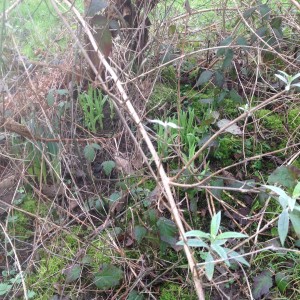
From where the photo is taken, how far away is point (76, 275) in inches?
77.3

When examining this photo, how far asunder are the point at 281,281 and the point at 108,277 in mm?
717

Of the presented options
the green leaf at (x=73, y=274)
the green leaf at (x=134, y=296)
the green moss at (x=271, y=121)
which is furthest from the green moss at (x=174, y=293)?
the green moss at (x=271, y=121)

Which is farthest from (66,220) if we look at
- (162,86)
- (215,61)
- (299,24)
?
(299,24)

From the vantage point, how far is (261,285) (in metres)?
1.93

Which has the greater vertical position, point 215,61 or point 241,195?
point 215,61

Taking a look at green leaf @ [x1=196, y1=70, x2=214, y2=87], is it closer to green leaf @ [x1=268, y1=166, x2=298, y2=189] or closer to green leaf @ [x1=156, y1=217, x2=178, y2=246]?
green leaf @ [x1=156, y1=217, x2=178, y2=246]

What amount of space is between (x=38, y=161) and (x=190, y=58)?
49.2 inches

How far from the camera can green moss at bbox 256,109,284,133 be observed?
2607 mm

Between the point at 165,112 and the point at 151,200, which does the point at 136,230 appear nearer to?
the point at 151,200

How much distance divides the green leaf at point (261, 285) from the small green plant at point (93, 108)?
112cm

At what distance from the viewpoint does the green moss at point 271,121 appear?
2.61m

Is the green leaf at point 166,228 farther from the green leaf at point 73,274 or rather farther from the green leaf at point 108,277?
the green leaf at point 73,274

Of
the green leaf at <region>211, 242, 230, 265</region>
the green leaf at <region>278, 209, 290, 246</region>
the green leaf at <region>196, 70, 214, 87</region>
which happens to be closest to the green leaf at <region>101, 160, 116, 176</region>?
the green leaf at <region>196, 70, 214, 87</region>

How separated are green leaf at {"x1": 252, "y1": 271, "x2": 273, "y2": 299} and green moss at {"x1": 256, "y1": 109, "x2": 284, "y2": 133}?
36.6 inches
